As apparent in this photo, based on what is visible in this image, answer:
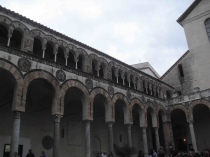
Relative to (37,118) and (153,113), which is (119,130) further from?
(37,118)

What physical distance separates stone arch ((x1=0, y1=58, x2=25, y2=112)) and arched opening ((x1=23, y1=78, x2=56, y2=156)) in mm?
3514

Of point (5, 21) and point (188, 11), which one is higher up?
point (188, 11)

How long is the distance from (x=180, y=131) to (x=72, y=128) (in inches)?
538

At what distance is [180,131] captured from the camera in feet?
87.8

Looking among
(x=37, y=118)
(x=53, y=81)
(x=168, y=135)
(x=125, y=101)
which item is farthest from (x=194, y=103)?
(x=53, y=81)

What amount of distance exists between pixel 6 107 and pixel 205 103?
16861 millimetres

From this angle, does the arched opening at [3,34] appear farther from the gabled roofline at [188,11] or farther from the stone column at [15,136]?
the gabled roofline at [188,11]

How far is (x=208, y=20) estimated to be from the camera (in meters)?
27.3

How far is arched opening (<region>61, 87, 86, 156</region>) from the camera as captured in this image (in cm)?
1845

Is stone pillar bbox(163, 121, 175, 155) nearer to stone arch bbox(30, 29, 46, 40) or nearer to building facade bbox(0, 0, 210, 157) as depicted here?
building facade bbox(0, 0, 210, 157)

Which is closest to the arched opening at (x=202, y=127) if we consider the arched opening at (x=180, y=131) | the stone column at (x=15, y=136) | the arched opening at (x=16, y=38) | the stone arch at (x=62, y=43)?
the arched opening at (x=180, y=131)

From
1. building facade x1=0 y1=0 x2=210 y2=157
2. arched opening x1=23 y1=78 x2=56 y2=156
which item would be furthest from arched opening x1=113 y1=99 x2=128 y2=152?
arched opening x1=23 y1=78 x2=56 y2=156

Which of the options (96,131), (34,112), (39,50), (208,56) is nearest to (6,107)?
(34,112)

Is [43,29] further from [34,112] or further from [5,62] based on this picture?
[34,112]
